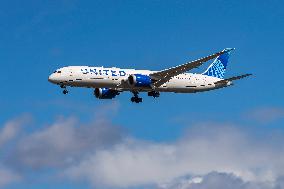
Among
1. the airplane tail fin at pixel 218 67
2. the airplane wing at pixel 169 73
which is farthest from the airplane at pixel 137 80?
the airplane tail fin at pixel 218 67

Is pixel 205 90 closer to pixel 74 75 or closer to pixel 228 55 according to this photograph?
pixel 228 55

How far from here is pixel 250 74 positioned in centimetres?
11394

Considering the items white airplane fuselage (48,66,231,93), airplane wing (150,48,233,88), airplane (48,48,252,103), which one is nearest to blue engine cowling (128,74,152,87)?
airplane (48,48,252,103)

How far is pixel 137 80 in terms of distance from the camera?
118m

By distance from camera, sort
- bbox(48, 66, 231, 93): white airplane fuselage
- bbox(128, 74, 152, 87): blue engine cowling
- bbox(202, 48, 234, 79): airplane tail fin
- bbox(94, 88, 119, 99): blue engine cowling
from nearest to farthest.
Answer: bbox(48, 66, 231, 93): white airplane fuselage, bbox(128, 74, 152, 87): blue engine cowling, bbox(94, 88, 119, 99): blue engine cowling, bbox(202, 48, 234, 79): airplane tail fin

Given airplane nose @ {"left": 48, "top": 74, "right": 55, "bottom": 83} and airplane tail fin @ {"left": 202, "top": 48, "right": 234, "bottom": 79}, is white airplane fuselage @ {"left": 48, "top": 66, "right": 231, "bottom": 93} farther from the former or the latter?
airplane tail fin @ {"left": 202, "top": 48, "right": 234, "bottom": 79}

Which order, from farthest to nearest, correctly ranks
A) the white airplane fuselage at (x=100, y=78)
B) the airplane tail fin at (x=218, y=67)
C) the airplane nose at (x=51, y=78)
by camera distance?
1. the airplane tail fin at (x=218, y=67)
2. the airplane nose at (x=51, y=78)
3. the white airplane fuselage at (x=100, y=78)

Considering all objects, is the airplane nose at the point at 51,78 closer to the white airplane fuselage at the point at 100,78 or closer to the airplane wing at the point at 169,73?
the white airplane fuselage at the point at 100,78

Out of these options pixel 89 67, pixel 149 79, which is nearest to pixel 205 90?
pixel 149 79

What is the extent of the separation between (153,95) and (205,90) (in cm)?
1203

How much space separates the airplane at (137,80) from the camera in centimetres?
11525

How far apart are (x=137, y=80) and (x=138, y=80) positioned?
0.66ft

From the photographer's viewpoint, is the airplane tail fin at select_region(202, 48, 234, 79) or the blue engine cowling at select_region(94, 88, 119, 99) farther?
the airplane tail fin at select_region(202, 48, 234, 79)

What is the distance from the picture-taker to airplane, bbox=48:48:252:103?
115250mm
